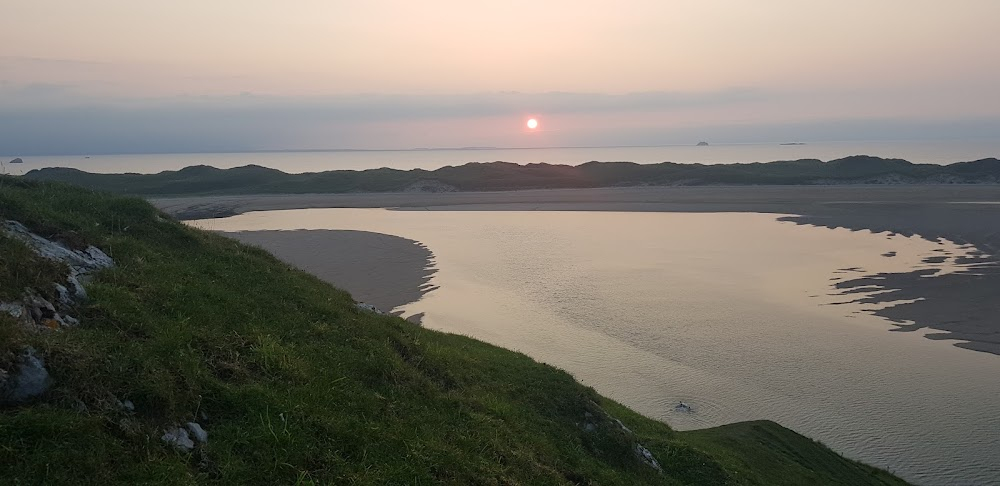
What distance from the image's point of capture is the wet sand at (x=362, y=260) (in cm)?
3706

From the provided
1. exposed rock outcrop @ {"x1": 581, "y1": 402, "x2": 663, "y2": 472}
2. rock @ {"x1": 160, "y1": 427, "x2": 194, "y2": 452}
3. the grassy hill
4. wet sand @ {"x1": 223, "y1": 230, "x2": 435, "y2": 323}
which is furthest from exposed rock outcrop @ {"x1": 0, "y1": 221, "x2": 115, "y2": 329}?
wet sand @ {"x1": 223, "y1": 230, "x2": 435, "y2": 323}

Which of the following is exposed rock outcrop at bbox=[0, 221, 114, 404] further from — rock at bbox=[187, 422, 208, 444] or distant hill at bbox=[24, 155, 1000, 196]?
distant hill at bbox=[24, 155, 1000, 196]

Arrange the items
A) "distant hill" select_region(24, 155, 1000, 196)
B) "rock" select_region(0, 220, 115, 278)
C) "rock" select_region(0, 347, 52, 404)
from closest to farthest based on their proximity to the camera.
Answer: "rock" select_region(0, 347, 52, 404), "rock" select_region(0, 220, 115, 278), "distant hill" select_region(24, 155, 1000, 196)

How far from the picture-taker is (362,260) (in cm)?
4681

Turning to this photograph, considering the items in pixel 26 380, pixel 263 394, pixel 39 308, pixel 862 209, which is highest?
pixel 39 308

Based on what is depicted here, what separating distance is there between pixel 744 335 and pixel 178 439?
26.7 meters

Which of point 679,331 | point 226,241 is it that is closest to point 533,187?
point 679,331

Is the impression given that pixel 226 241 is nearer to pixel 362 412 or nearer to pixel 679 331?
pixel 362 412

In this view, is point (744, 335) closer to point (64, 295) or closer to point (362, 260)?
point (64, 295)

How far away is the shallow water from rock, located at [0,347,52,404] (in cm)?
1753

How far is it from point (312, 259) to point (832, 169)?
131 metres

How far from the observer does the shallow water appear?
1986 cm

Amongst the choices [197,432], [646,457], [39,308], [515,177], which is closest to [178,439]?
[197,432]

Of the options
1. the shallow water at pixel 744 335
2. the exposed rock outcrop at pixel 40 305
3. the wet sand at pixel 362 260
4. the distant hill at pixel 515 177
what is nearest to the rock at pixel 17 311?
the exposed rock outcrop at pixel 40 305
